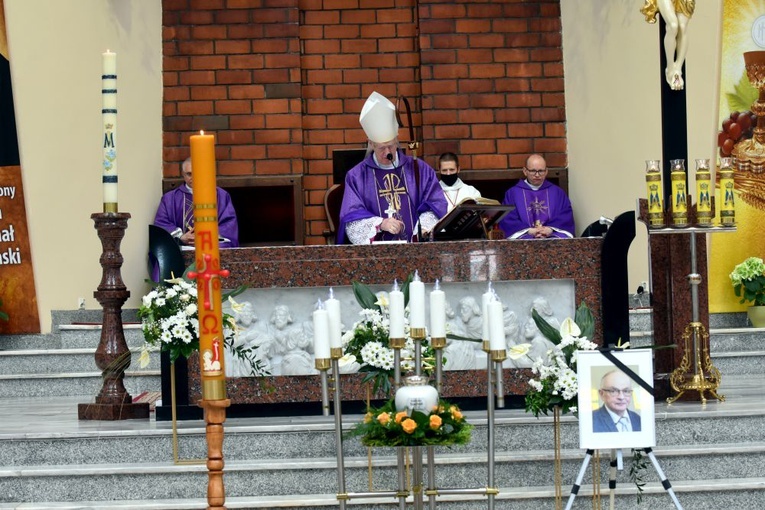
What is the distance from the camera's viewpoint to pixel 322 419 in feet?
20.5

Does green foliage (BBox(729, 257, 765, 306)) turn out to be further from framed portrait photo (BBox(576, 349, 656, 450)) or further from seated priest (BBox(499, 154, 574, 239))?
framed portrait photo (BBox(576, 349, 656, 450))

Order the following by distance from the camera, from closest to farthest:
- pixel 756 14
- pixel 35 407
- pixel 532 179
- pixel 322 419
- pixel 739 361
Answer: pixel 322 419
pixel 35 407
pixel 739 361
pixel 756 14
pixel 532 179

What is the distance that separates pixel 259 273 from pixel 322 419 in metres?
0.78

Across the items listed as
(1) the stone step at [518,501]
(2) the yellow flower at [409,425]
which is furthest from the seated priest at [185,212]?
(2) the yellow flower at [409,425]

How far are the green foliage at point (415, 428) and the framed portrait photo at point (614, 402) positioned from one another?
673 mm

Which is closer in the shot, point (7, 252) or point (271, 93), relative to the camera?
point (7, 252)

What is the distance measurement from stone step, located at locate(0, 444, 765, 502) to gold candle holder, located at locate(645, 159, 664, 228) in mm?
1354

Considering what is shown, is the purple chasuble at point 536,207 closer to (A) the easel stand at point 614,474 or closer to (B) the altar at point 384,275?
(B) the altar at point 384,275

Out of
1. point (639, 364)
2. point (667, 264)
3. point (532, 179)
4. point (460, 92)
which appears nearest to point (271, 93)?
point (460, 92)

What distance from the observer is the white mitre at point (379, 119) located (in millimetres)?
7211

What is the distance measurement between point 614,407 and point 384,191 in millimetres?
3149

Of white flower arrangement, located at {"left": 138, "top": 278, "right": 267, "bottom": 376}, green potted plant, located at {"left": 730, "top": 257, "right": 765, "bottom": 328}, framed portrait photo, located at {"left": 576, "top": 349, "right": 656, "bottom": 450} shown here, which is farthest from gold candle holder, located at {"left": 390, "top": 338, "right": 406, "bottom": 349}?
green potted plant, located at {"left": 730, "top": 257, "right": 765, "bottom": 328}

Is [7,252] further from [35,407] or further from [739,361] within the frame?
[739,361]

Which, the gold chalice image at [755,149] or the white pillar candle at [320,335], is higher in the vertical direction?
the gold chalice image at [755,149]
